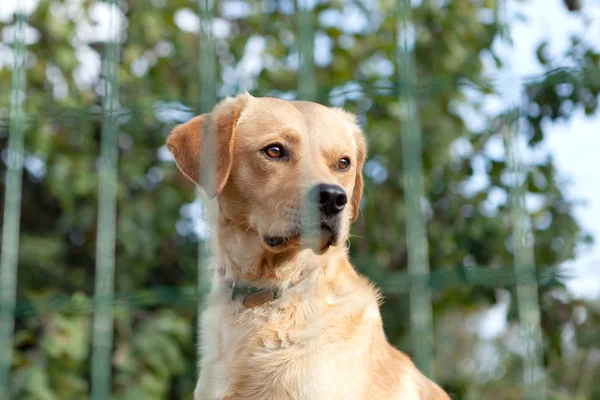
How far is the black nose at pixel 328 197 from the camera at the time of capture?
2180 millimetres

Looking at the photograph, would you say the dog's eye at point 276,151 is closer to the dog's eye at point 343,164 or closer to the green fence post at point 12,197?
the dog's eye at point 343,164

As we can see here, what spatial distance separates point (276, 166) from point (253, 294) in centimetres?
42

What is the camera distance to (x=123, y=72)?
464 cm

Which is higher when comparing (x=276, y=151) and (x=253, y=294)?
(x=276, y=151)

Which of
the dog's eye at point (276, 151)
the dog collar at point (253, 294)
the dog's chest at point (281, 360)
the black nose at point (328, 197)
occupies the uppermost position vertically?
the dog's eye at point (276, 151)

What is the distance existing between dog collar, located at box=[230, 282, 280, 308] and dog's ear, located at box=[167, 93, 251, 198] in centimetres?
32

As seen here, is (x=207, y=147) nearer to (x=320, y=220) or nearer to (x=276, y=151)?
(x=276, y=151)

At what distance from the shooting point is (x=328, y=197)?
2.19m

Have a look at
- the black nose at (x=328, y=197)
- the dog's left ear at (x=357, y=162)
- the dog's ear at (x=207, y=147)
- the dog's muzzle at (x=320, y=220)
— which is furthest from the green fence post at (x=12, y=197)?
the dog's left ear at (x=357, y=162)

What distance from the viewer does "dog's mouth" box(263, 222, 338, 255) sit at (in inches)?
88.3

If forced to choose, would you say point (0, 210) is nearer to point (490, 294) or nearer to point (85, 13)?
point (85, 13)

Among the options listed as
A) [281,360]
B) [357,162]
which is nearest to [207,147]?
[357,162]

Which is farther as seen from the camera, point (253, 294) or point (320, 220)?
point (253, 294)

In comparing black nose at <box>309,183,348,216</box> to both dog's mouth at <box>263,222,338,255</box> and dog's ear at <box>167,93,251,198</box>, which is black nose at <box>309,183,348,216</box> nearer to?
dog's mouth at <box>263,222,338,255</box>
